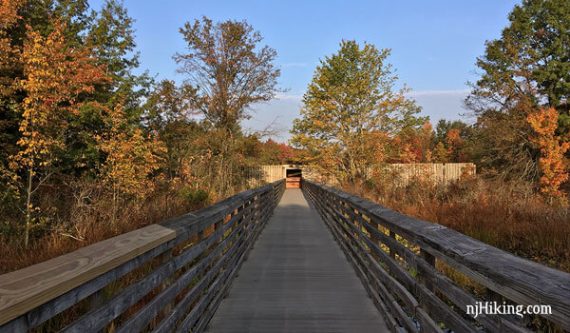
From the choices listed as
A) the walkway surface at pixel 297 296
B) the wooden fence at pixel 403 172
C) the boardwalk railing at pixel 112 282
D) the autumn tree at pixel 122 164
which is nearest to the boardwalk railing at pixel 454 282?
the walkway surface at pixel 297 296

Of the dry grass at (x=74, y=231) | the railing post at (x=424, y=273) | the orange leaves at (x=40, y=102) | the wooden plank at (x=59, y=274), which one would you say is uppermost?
the orange leaves at (x=40, y=102)

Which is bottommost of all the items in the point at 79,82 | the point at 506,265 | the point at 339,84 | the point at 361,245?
the point at 361,245

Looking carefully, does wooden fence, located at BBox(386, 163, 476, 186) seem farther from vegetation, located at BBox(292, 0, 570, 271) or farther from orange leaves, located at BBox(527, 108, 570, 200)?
orange leaves, located at BBox(527, 108, 570, 200)

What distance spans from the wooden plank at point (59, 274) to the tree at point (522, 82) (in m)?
28.0

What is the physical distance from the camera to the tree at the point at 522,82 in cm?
2652

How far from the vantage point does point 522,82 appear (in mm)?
29188

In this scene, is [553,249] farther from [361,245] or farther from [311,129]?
[311,129]

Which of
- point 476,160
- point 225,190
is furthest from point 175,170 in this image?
point 476,160

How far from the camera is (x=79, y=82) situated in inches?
481

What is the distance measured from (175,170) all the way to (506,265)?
19.3 metres

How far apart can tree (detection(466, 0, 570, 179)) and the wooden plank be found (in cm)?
2799

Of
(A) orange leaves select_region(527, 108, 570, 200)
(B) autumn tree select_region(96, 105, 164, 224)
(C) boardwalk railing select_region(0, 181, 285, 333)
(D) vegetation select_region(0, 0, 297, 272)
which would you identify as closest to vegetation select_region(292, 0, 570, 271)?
(A) orange leaves select_region(527, 108, 570, 200)

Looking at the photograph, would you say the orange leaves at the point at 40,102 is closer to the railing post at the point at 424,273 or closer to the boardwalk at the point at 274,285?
the boardwalk at the point at 274,285

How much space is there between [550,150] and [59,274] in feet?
93.4
